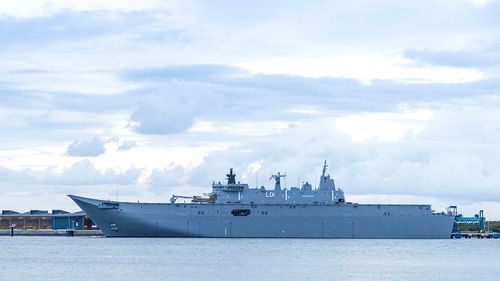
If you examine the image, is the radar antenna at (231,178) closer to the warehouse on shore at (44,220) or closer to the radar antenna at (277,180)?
the radar antenna at (277,180)

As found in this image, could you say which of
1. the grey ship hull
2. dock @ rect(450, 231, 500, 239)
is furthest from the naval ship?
dock @ rect(450, 231, 500, 239)

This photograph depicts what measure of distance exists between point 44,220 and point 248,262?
332 feet

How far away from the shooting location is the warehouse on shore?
153625 millimetres

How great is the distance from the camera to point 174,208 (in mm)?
99562

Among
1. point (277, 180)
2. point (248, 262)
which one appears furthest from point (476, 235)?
point (248, 262)

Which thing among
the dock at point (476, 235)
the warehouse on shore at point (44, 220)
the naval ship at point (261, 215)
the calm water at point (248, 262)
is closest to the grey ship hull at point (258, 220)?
the naval ship at point (261, 215)

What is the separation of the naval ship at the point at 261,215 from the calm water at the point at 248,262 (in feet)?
15.6

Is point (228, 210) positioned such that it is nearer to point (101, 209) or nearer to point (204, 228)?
point (204, 228)

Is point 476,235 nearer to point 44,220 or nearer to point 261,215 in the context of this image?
point 261,215

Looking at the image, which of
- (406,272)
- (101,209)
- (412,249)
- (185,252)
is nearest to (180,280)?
(406,272)

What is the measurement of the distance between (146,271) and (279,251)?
70.3ft

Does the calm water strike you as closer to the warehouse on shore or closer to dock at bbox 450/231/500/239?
dock at bbox 450/231/500/239

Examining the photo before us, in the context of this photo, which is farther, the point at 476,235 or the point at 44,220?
the point at 44,220

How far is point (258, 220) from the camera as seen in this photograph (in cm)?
10056
